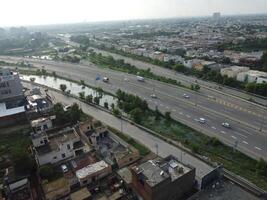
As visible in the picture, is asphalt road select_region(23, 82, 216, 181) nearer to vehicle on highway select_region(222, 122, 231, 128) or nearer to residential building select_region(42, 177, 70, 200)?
vehicle on highway select_region(222, 122, 231, 128)

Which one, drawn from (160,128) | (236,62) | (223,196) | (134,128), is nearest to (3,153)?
(134,128)

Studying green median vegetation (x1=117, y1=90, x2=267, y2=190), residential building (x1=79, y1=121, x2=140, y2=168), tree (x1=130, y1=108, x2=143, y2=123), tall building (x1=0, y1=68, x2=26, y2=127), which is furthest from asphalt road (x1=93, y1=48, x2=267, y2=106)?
tall building (x1=0, y1=68, x2=26, y2=127)

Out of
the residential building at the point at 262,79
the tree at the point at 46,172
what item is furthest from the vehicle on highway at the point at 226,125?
the tree at the point at 46,172

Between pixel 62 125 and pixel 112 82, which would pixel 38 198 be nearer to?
pixel 62 125

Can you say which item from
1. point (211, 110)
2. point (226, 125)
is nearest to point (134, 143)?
point (226, 125)

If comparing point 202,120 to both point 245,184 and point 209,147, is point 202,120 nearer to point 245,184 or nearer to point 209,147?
point 209,147

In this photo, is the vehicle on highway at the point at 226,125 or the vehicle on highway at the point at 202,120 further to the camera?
the vehicle on highway at the point at 202,120

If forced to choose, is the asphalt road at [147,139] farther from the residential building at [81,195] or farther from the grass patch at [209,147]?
the residential building at [81,195]
